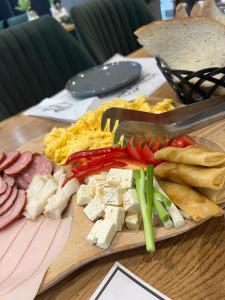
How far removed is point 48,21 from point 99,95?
2.69 ft

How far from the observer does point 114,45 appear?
2215 millimetres

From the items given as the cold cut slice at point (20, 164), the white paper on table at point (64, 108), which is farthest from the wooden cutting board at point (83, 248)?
the white paper on table at point (64, 108)

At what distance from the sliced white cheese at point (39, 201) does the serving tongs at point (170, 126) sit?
243 millimetres

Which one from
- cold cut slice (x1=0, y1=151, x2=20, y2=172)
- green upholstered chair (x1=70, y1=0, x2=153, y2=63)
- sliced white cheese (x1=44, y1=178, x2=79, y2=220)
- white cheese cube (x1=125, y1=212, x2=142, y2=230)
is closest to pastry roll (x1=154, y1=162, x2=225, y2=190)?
white cheese cube (x1=125, y1=212, x2=142, y2=230)

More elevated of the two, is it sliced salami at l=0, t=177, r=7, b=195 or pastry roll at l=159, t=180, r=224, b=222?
sliced salami at l=0, t=177, r=7, b=195

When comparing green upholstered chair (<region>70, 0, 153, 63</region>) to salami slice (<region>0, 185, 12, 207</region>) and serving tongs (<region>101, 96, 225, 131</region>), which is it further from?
salami slice (<region>0, 185, 12, 207</region>)

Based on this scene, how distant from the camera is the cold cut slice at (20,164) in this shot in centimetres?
99

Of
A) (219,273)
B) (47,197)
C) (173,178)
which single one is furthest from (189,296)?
(47,197)

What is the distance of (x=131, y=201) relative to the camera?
2.37ft

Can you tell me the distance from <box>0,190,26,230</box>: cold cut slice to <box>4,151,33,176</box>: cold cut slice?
0.12m

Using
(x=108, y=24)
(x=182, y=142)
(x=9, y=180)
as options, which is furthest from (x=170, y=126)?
(x=108, y=24)

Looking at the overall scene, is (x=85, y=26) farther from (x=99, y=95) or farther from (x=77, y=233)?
(x=77, y=233)

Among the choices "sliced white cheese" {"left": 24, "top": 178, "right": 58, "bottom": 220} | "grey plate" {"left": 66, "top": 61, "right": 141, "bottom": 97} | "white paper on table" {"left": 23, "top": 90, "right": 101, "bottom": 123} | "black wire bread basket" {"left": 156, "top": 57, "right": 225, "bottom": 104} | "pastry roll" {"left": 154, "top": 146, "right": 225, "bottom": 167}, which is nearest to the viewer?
"pastry roll" {"left": 154, "top": 146, "right": 225, "bottom": 167}

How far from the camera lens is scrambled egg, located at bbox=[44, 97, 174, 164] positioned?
3.35ft
